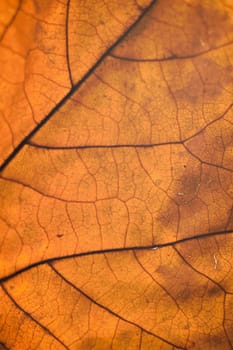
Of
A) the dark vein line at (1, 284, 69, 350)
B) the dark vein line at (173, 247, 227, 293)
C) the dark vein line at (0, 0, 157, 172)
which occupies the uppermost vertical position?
the dark vein line at (0, 0, 157, 172)

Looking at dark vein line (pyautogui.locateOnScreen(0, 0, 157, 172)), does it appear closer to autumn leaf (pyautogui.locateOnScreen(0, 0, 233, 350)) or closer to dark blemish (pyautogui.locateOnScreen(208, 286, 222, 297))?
autumn leaf (pyautogui.locateOnScreen(0, 0, 233, 350))

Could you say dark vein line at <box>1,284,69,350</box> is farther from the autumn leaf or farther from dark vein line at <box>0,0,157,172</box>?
dark vein line at <box>0,0,157,172</box>

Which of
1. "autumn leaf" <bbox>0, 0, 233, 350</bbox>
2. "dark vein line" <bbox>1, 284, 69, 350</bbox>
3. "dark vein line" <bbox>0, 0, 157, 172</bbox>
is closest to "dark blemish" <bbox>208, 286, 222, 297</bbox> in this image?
"autumn leaf" <bbox>0, 0, 233, 350</bbox>

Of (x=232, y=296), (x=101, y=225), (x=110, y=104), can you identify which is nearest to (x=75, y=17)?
(x=110, y=104)

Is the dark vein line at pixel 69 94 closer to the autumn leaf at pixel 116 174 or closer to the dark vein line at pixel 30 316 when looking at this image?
the autumn leaf at pixel 116 174

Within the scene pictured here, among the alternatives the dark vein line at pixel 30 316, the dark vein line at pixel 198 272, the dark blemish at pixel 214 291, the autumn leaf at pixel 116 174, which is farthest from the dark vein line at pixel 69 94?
the dark blemish at pixel 214 291

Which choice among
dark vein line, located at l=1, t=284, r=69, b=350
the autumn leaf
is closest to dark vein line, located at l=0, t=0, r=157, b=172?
the autumn leaf

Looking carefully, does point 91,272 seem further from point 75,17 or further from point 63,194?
point 75,17

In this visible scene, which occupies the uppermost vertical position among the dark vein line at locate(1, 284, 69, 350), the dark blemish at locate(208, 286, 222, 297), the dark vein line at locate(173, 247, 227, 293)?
the dark vein line at locate(173, 247, 227, 293)

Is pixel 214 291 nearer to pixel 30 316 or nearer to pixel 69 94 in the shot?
pixel 30 316

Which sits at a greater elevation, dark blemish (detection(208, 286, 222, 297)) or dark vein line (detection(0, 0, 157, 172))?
dark vein line (detection(0, 0, 157, 172))
